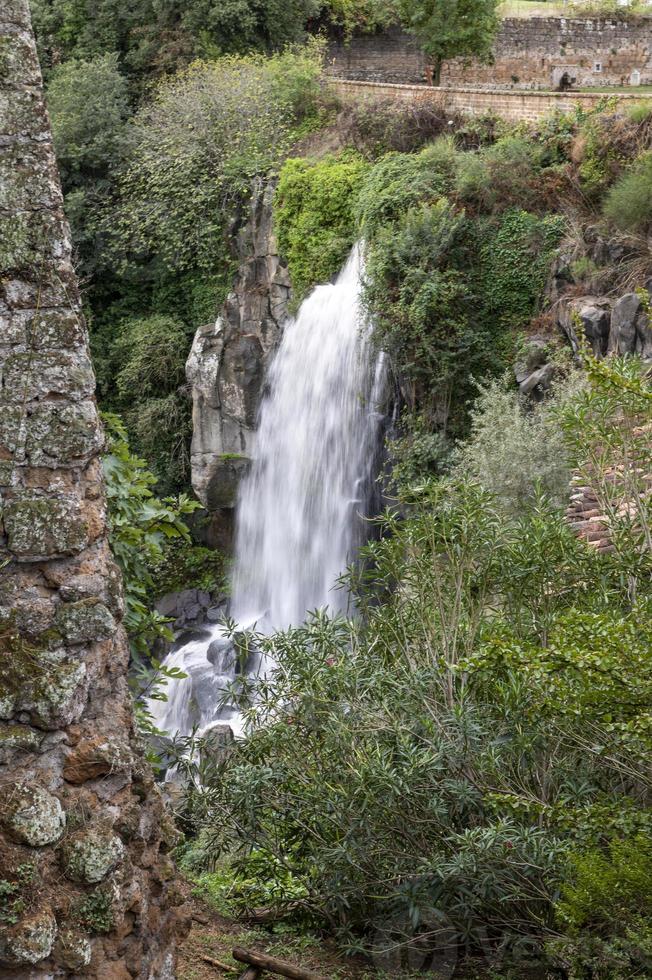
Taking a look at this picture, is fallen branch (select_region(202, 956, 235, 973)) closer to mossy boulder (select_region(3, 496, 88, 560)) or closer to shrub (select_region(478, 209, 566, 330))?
mossy boulder (select_region(3, 496, 88, 560))

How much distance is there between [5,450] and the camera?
161 inches

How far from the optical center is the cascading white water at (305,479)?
56.7ft

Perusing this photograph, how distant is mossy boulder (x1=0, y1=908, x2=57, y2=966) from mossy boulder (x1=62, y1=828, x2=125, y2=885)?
0.62 feet

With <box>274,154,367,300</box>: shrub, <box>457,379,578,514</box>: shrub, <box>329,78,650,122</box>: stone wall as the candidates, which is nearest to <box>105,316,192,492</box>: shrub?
<box>274,154,367,300</box>: shrub

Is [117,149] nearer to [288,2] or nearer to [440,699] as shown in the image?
[288,2]

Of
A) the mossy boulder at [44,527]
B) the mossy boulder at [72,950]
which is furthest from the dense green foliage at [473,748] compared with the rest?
the mossy boulder at [44,527]

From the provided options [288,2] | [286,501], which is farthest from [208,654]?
[288,2]

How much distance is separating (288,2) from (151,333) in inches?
367

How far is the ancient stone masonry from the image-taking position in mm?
3963

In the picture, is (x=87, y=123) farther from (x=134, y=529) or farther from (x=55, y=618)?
(x=55, y=618)

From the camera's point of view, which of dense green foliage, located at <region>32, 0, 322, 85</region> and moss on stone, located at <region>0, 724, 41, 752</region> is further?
dense green foliage, located at <region>32, 0, 322, 85</region>

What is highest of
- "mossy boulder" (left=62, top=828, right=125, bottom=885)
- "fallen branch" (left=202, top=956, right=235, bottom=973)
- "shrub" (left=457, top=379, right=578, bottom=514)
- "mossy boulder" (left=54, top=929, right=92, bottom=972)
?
"mossy boulder" (left=62, top=828, right=125, bottom=885)

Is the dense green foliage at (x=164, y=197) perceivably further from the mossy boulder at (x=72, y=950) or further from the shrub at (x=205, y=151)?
the mossy boulder at (x=72, y=950)

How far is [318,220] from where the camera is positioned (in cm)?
1892
